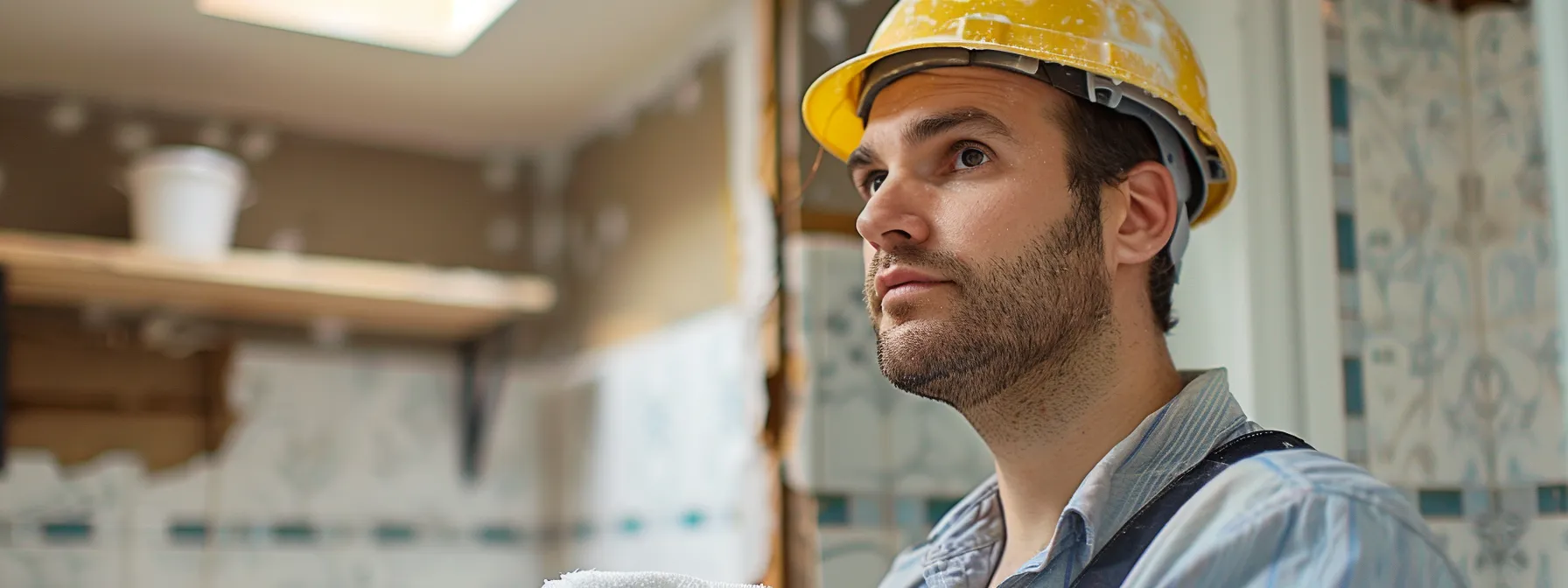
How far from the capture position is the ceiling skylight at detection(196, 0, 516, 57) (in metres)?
1.85

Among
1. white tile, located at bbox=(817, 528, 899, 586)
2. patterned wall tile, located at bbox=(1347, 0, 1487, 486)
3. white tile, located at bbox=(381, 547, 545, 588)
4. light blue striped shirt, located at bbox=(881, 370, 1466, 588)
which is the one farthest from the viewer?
white tile, located at bbox=(381, 547, 545, 588)

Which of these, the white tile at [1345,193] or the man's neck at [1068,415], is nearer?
the man's neck at [1068,415]

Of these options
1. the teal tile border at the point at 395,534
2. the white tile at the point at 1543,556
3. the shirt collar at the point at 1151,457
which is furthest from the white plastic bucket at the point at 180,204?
the white tile at the point at 1543,556

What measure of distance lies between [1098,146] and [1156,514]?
0.72 ft

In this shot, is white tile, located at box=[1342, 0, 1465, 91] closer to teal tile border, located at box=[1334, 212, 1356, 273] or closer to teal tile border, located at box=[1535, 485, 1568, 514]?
teal tile border, located at box=[1334, 212, 1356, 273]

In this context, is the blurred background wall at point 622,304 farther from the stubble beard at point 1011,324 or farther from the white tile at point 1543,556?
the stubble beard at point 1011,324

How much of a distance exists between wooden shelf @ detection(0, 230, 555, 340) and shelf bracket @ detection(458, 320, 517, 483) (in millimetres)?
37

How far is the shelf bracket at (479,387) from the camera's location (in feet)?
7.47

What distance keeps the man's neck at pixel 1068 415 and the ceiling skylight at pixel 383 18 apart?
4.03 feet

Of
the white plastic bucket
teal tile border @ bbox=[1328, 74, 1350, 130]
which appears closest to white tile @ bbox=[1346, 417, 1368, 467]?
teal tile border @ bbox=[1328, 74, 1350, 130]

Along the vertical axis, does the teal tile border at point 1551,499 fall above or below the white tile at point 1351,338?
below

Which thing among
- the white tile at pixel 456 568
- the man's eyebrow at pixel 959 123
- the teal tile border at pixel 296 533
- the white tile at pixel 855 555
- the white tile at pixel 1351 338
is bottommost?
the white tile at pixel 456 568

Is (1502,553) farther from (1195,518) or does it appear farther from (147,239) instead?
(147,239)

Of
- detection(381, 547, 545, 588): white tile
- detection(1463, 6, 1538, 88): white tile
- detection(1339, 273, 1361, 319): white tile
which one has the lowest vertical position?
detection(381, 547, 545, 588): white tile
